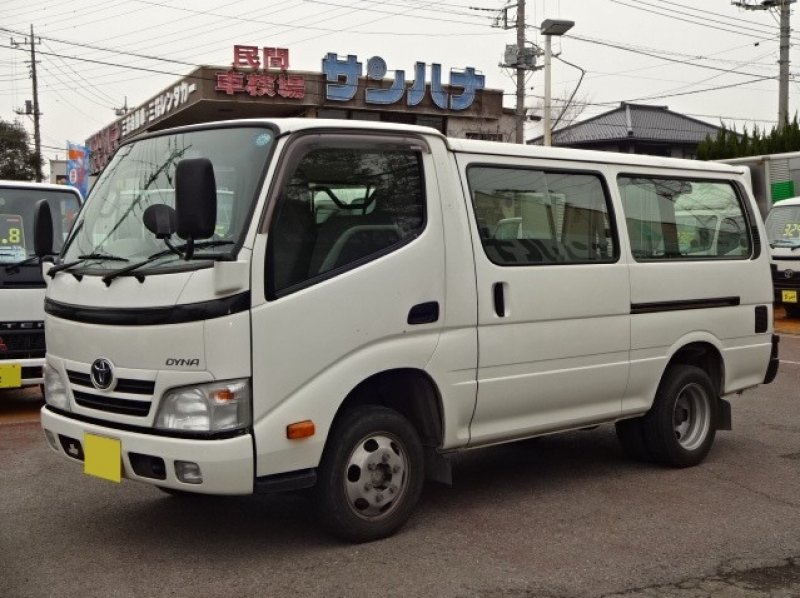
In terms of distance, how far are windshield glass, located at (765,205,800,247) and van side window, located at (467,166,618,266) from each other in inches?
477

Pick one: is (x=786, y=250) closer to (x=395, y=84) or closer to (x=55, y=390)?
(x=55, y=390)

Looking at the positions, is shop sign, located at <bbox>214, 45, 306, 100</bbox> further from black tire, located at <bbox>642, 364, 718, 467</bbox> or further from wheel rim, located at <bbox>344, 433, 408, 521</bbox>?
wheel rim, located at <bbox>344, 433, 408, 521</bbox>

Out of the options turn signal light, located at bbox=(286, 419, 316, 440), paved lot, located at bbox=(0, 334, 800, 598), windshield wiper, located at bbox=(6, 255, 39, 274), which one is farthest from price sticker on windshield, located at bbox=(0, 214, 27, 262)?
turn signal light, located at bbox=(286, 419, 316, 440)

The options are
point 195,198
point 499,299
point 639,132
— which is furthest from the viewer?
point 639,132

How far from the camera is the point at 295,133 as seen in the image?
4586 millimetres

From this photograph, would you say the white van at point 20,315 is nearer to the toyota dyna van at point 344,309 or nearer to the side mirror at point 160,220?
the toyota dyna van at point 344,309

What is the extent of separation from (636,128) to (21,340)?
4822 centimetres

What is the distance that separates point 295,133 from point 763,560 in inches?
122

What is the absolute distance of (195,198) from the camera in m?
4.15

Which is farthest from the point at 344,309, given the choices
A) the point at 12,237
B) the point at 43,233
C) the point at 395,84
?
the point at 395,84

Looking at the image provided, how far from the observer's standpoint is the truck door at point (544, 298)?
5.26 m

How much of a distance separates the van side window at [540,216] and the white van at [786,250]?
1123 cm

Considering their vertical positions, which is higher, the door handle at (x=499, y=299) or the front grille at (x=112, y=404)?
the door handle at (x=499, y=299)

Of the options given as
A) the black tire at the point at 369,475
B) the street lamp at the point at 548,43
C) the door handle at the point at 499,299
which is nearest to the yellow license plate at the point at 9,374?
the black tire at the point at 369,475
